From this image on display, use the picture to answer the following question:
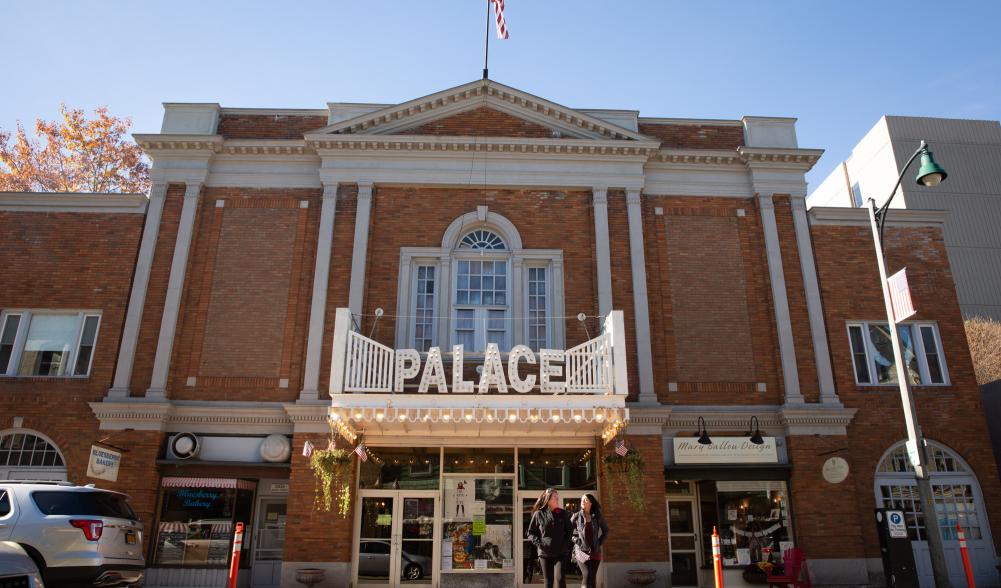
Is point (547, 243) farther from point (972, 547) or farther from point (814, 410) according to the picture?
point (972, 547)

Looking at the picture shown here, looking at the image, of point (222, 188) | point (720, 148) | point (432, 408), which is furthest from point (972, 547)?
point (222, 188)

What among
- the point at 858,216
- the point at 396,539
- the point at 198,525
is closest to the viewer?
the point at 396,539

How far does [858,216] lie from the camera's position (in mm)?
18750

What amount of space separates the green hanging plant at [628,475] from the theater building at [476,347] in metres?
0.09

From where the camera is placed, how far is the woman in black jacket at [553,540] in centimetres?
998

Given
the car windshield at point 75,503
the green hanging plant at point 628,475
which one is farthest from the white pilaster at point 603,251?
the car windshield at point 75,503

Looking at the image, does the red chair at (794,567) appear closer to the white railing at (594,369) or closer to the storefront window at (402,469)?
the white railing at (594,369)

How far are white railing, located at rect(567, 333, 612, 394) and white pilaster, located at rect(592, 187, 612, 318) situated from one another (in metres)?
2.52

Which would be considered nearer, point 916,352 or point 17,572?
point 17,572

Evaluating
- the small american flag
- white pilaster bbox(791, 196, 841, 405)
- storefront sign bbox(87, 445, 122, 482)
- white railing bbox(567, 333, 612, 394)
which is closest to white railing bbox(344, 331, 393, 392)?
white railing bbox(567, 333, 612, 394)

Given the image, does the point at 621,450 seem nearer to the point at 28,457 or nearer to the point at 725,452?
the point at 725,452

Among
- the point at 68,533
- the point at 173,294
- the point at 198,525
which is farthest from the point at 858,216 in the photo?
the point at 68,533

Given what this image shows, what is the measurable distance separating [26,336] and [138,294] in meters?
2.89

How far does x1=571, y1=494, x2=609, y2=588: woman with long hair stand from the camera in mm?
9875
